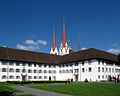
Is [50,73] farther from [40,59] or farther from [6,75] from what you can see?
[6,75]

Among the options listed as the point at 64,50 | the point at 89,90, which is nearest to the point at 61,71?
the point at 89,90

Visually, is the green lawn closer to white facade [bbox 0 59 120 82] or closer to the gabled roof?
white facade [bbox 0 59 120 82]

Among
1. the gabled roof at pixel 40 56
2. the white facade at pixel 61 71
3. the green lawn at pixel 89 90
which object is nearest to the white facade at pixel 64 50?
the gabled roof at pixel 40 56

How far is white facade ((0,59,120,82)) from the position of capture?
50.4 metres

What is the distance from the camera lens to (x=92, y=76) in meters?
50.5

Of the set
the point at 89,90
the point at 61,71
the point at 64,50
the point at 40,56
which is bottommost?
the point at 89,90

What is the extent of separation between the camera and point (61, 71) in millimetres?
63688

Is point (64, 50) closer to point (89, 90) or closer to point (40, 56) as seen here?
point (40, 56)

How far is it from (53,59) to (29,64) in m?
13.3

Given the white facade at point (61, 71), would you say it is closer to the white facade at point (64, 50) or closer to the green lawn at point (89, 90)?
the green lawn at point (89, 90)

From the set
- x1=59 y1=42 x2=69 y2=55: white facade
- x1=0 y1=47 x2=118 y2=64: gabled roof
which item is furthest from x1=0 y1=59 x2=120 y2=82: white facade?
x1=59 y1=42 x2=69 y2=55: white facade

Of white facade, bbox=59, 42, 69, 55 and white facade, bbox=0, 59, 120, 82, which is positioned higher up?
white facade, bbox=59, 42, 69, 55

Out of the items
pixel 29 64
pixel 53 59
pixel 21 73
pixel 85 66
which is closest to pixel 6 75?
pixel 21 73

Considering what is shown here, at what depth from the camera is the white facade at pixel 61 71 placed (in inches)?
1986
